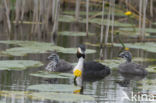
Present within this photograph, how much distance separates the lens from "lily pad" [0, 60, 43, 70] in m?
11.8

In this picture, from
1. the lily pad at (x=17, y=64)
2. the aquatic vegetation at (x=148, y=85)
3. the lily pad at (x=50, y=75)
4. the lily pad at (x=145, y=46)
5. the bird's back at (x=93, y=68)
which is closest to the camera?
the aquatic vegetation at (x=148, y=85)

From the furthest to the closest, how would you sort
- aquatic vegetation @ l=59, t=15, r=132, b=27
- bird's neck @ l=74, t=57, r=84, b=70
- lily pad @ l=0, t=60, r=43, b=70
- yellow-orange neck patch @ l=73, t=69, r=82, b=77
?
aquatic vegetation @ l=59, t=15, r=132, b=27 < lily pad @ l=0, t=60, r=43, b=70 < bird's neck @ l=74, t=57, r=84, b=70 < yellow-orange neck patch @ l=73, t=69, r=82, b=77

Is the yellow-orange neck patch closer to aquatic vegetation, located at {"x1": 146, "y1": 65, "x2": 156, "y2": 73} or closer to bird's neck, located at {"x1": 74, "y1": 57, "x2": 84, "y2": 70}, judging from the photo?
bird's neck, located at {"x1": 74, "y1": 57, "x2": 84, "y2": 70}

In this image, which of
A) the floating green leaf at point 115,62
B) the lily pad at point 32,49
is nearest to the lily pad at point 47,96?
the floating green leaf at point 115,62

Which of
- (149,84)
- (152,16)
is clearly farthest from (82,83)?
(152,16)

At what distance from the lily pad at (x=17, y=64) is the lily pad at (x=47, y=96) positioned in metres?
2.27

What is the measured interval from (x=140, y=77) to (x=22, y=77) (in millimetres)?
2825

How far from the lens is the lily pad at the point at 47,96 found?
30.0 ft

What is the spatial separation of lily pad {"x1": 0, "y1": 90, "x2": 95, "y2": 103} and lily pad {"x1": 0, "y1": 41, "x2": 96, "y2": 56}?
4.06 m

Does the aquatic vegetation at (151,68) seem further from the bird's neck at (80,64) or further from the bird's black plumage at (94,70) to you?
the bird's neck at (80,64)

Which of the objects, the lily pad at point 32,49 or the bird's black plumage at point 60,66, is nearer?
the bird's black plumage at point 60,66

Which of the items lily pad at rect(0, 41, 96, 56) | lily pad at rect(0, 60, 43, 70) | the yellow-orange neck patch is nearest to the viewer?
the yellow-orange neck patch

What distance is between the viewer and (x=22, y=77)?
11070 millimetres

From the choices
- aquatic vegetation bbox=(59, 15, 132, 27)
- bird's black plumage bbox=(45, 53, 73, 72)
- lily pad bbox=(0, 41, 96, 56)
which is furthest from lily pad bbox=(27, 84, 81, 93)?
aquatic vegetation bbox=(59, 15, 132, 27)
